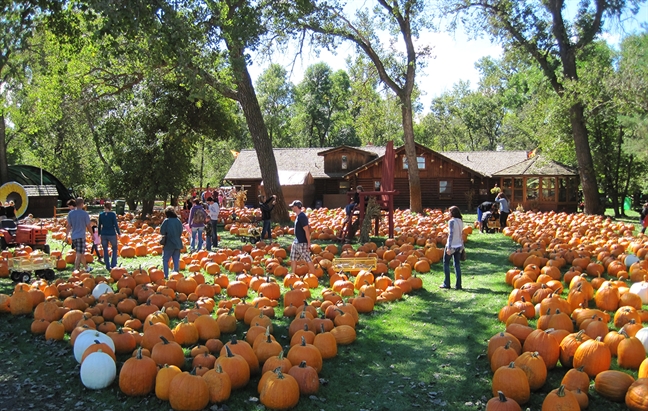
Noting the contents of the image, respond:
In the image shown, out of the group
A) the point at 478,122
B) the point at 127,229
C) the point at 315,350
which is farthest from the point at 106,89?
the point at 478,122

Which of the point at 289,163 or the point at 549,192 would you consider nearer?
the point at 549,192

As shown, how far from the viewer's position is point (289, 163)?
45844 mm

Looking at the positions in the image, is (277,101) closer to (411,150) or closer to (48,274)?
(411,150)

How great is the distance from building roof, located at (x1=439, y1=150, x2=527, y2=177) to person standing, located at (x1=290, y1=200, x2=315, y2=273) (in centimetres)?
2883

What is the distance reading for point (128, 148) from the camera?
26.5m

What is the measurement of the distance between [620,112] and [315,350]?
75.2ft

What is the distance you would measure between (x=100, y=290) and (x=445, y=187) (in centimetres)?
3184

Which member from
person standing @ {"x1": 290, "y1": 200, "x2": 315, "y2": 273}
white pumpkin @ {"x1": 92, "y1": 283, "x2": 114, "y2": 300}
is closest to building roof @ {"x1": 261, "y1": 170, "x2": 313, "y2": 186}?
person standing @ {"x1": 290, "y1": 200, "x2": 315, "y2": 273}

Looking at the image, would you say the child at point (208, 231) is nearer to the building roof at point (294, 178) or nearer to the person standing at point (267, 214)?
the person standing at point (267, 214)

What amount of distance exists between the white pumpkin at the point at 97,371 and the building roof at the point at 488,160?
3448 cm

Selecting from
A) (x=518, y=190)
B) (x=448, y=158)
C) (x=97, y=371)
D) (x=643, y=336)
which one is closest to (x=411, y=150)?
(x=448, y=158)

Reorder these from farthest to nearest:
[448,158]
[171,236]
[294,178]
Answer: [294,178] → [448,158] → [171,236]

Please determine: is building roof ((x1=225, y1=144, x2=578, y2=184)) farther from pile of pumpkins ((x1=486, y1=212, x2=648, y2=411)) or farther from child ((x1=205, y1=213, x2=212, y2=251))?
pile of pumpkins ((x1=486, y1=212, x2=648, y2=411))

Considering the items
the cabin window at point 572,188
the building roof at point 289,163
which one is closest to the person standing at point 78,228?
the building roof at point 289,163
